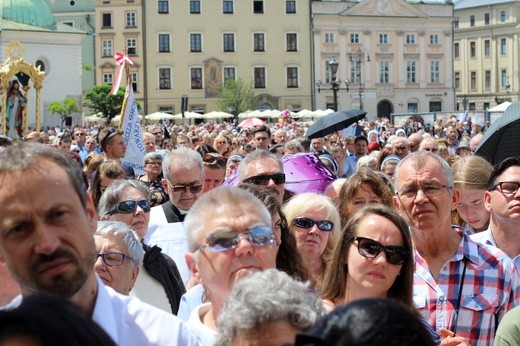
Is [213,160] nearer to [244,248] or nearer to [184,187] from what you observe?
[184,187]

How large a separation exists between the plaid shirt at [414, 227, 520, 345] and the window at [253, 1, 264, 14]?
7807cm

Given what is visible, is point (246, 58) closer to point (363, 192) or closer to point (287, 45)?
point (287, 45)

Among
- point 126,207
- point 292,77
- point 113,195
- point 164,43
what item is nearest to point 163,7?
point 164,43

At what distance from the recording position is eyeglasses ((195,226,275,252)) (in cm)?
374

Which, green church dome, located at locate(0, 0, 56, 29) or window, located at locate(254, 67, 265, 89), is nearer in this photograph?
green church dome, located at locate(0, 0, 56, 29)

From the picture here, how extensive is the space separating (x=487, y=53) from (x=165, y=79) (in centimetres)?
4120

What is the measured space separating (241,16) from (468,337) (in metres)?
78.1

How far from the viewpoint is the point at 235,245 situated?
3742 mm

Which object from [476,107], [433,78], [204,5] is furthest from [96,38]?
[476,107]

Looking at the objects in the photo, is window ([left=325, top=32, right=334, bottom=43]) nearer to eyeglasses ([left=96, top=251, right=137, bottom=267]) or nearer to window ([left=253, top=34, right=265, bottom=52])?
window ([left=253, top=34, right=265, bottom=52])

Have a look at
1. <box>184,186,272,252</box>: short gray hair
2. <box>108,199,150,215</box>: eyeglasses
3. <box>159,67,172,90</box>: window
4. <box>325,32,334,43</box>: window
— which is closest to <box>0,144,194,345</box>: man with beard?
<box>184,186,272,252</box>: short gray hair

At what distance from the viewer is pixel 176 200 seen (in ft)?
24.6

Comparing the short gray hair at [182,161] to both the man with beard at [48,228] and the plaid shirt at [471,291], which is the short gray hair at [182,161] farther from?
the man with beard at [48,228]

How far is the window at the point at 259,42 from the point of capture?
82.4 meters
